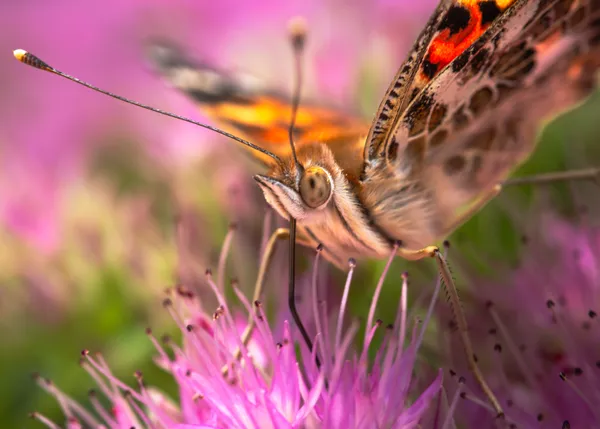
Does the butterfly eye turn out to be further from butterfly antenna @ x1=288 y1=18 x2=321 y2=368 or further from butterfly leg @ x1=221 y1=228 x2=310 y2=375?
butterfly leg @ x1=221 y1=228 x2=310 y2=375

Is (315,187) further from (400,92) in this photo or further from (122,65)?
(122,65)

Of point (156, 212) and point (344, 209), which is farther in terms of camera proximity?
point (156, 212)

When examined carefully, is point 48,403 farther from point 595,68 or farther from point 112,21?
point 112,21

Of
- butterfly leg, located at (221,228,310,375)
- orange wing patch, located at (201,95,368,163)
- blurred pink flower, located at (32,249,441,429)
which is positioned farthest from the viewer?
orange wing patch, located at (201,95,368,163)

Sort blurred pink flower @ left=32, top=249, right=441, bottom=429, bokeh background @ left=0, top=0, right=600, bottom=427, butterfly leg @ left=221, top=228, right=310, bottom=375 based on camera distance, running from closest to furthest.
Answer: blurred pink flower @ left=32, top=249, right=441, bottom=429, butterfly leg @ left=221, top=228, right=310, bottom=375, bokeh background @ left=0, top=0, right=600, bottom=427

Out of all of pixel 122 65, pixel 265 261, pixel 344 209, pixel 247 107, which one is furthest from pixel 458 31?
pixel 122 65

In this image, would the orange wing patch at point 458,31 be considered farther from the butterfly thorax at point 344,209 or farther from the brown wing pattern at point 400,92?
the butterfly thorax at point 344,209

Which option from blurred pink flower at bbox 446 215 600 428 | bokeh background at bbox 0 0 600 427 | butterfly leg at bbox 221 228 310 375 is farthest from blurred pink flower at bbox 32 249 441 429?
bokeh background at bbox 0 0 600 427

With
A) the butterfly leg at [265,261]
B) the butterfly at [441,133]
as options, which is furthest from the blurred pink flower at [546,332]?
the butterfly leg at [265,261]
